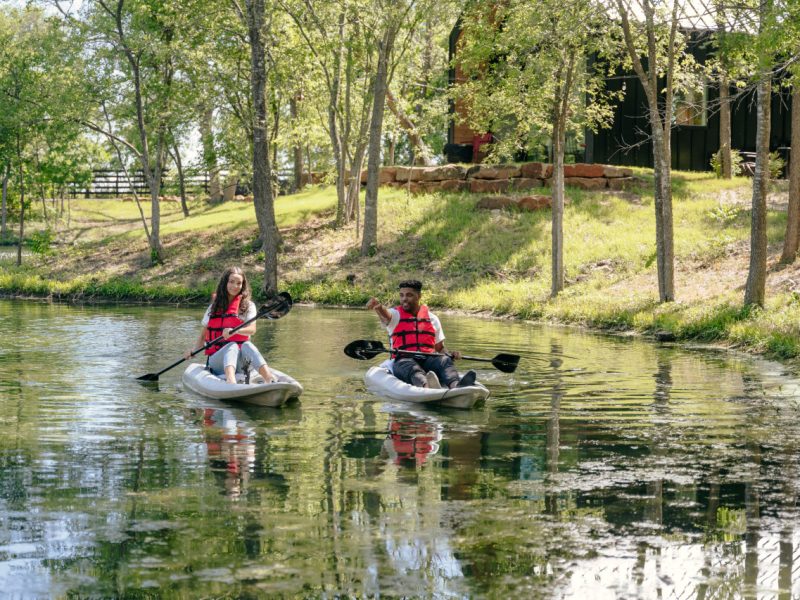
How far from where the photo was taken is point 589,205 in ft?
98.1

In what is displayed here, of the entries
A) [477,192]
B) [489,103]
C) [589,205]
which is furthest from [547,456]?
[477,192]

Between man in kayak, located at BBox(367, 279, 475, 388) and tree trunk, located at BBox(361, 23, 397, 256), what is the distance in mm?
15880

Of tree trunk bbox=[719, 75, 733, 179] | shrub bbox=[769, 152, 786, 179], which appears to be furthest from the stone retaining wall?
shrub bbox=[769, 152, 786, 179]

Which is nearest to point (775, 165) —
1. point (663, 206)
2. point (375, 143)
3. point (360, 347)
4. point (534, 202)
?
point (534, 202)

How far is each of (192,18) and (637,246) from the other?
12.4 m

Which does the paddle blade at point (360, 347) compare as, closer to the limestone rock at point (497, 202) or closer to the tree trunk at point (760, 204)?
the tree trunk at point (760, 204)

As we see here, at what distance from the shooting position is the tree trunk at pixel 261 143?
25.3m

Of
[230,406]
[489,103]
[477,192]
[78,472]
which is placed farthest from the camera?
[477,192]

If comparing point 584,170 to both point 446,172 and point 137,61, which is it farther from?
point 137,61

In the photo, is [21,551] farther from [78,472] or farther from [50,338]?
[50,338]

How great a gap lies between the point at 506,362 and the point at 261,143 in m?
14.0

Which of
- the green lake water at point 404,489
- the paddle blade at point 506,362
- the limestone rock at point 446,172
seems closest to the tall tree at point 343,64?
the limestone rock at point 446,172

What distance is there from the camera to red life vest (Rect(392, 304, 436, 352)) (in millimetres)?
12750

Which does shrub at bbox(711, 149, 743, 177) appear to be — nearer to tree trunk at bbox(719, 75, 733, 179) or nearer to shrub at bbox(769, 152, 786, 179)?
tree trunk at bbox(719, 75, 733, 179)
